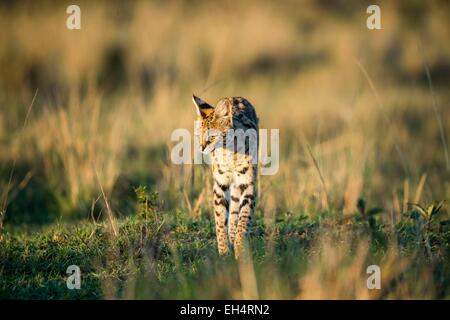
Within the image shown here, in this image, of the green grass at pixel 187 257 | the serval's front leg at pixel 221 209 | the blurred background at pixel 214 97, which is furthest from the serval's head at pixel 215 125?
the green grass at pixel 187 257

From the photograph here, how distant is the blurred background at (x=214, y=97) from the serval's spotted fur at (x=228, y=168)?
457mm

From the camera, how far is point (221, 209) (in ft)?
22.3

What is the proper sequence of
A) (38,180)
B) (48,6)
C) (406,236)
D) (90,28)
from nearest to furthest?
(406,236)
(38,180)
(90,28)
(48,6)

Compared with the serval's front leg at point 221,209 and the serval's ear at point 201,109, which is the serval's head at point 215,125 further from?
the serval's front leg at point 221,209

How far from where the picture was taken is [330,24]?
731 inches

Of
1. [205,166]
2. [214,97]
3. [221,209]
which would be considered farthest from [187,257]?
[214,97]

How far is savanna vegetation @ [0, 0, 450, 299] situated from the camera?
5.88 metres

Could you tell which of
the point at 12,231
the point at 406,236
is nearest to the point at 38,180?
the point at 12,231

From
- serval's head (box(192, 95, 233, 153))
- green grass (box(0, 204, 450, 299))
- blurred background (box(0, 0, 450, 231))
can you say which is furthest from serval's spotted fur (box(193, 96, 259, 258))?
blurred background (box(0, 0, 450, 231))

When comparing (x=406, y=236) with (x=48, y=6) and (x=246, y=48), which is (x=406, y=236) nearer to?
(x=246, y=48)

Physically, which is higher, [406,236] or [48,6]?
[48,6]

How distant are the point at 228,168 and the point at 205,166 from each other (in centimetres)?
129

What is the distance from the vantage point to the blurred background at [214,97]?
902 centimetres

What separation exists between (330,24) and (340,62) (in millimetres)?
2756
